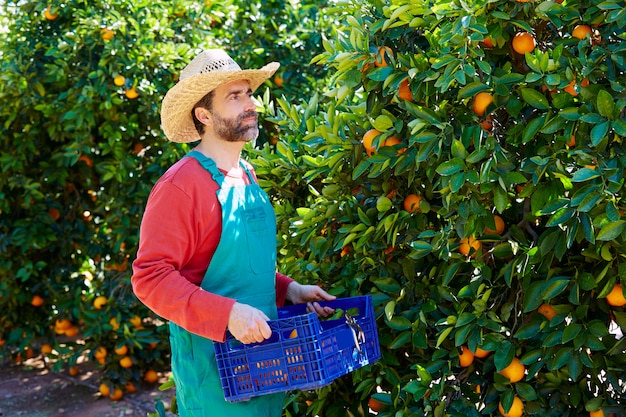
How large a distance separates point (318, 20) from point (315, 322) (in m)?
3.22

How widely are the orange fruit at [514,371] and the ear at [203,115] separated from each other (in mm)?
1093

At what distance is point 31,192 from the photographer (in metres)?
5.02

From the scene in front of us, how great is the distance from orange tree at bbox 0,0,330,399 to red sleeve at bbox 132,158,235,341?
229 centimetres

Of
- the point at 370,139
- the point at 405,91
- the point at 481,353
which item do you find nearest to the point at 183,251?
the point at 370,139

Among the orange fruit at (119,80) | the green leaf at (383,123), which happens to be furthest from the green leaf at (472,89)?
the orange fruit at (119,80)

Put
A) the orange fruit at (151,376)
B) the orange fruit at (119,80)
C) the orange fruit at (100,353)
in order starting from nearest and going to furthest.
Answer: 1. the orange fruit at (119,80)
2. the orange fruit at (100,353)
3. the orange fruit at (151,376)

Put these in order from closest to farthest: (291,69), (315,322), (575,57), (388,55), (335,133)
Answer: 1. (315,322)
2. (575,57)
3. (388,55)
4. (335,133)
5. (291,69)

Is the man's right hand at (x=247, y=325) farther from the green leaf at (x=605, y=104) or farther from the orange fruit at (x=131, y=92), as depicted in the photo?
the orange fruit at (x=131, y=92)

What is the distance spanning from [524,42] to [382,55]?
396 mm

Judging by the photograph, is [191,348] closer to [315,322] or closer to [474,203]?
[315,322]

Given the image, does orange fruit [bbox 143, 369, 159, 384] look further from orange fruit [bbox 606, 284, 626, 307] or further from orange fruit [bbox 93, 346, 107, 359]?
orange fruit [bbox 606, 284, 626, 307]

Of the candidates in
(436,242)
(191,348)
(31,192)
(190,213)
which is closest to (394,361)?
(436,242)

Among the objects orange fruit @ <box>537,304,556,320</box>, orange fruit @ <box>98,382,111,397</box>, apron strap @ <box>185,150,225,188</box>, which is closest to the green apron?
apron strap @ <box>185,150,225,188</box>

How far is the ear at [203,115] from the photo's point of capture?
2445mm
